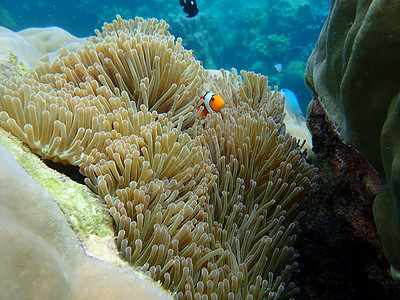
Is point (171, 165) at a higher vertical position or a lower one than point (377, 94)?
lower

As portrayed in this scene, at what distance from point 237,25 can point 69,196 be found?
81.3 ft

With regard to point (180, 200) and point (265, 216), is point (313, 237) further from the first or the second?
point (180, 200)

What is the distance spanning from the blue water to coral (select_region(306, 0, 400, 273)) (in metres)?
16.1

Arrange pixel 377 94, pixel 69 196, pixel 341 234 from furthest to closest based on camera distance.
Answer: pixel 341 234, pixel 69 196, pixel 377 94

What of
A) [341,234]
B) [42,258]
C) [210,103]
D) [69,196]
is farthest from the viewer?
[210,103]

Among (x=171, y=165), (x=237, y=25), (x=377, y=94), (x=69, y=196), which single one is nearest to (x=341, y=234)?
(x=377, y=94)

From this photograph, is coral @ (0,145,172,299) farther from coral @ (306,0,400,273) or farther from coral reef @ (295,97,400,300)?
coral reef @ (295,97,400,300)

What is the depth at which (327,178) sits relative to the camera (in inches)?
72.4

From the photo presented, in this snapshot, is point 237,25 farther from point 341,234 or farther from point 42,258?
point 42,258

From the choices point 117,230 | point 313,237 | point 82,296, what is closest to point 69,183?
point 117,230

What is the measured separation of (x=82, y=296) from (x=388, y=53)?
157 cm

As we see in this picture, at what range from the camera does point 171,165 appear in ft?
5.58

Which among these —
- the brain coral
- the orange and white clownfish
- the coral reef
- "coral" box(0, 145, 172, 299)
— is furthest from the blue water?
"coral" box(0, 145, 172, 299)

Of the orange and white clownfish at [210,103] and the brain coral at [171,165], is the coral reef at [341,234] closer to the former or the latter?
the brain coral at [171,165]
